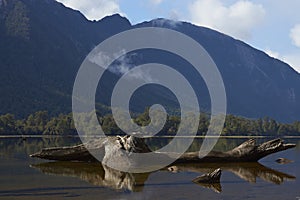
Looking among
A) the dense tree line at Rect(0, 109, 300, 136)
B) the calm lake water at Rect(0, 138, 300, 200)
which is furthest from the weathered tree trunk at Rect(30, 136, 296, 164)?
the dense tree line at Rect(0, 109, 300, 136)

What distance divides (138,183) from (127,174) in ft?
13.4

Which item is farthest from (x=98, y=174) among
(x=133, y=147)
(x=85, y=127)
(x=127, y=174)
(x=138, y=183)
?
(x=85, y=127)

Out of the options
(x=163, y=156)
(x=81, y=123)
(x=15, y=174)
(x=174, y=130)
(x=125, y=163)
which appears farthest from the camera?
(x=174, y=130)

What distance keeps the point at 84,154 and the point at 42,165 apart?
10.8 ft

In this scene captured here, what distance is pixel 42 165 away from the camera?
3319 centimetres

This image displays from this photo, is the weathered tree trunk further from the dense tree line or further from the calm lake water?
the dense tree line

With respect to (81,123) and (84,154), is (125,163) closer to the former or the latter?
(84,154)

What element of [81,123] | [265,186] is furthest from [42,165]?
[81,123]

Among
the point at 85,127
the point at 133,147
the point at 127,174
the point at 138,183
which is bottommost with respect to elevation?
the point at 138,183

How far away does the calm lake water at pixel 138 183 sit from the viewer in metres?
20.0

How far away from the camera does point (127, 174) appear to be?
27828mm

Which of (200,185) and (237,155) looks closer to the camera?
(200,185)

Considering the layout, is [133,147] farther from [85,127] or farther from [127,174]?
[85,127]

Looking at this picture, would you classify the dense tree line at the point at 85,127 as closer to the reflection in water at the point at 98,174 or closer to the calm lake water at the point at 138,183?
the reflection in water at the point at 98,174
